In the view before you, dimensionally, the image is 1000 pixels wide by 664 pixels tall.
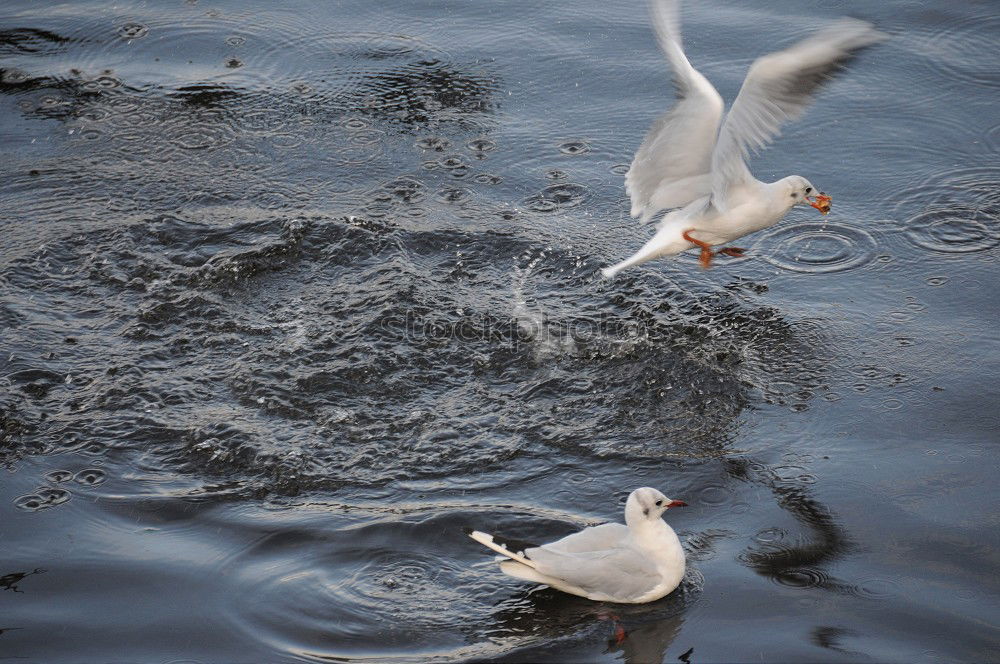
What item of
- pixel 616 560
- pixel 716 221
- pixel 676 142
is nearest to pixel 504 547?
pixel 616 560

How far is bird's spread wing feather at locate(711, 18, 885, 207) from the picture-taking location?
5.50 meters

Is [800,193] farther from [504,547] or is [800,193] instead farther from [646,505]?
[504,547]

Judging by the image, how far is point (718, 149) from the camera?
564cm

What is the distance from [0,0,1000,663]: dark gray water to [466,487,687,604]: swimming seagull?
121mm

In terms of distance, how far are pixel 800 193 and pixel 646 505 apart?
2.50 meters

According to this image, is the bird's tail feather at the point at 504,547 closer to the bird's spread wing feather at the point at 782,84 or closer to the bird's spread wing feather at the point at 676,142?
Answer: the bird's spread wing feather at the point at 782,84

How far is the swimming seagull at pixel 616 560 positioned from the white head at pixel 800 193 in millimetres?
2384

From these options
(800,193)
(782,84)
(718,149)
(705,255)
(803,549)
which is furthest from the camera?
(705,255)

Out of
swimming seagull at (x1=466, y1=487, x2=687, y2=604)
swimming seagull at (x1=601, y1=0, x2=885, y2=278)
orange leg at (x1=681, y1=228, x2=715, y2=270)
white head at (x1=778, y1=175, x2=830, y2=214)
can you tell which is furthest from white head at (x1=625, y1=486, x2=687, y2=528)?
white head at (x1=778, y1=175, x2=830, y2=214)

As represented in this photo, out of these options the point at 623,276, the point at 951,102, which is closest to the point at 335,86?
the point at 623,276

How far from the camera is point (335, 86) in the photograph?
8062mm

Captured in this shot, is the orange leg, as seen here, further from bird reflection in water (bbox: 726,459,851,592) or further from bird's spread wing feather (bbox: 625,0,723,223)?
bird reflection in water (bbox: 726,459,851,592)

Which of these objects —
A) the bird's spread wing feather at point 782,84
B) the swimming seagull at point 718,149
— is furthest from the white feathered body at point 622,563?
the bird's spread wing feather at point 782,84

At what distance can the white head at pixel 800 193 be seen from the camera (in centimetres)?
600
